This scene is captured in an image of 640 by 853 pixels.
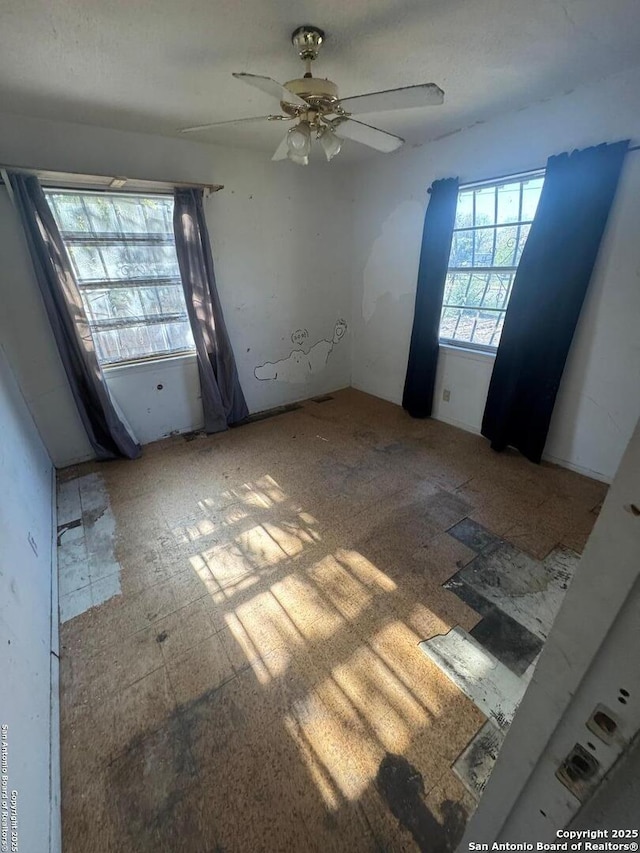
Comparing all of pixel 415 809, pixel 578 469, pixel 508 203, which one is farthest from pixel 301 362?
pixel 415 809

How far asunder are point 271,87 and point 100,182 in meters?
1.73

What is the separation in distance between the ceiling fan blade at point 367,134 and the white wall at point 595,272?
3.93 feet

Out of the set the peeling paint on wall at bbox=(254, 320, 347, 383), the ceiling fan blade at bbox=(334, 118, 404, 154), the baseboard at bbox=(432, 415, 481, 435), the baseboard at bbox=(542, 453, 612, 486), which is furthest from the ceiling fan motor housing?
the baseboard at bbox=(542, 453, 612, 486)

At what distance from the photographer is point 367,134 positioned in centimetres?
170

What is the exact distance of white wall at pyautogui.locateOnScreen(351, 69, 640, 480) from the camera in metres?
1.99

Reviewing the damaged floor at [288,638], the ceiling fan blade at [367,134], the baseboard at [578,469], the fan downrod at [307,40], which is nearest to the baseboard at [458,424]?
the damaged floor at [288,638]

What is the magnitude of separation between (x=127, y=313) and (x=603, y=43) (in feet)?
10.9

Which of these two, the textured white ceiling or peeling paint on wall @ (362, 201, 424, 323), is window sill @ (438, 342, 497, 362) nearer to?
peeling paint on wall @ (362, 201, 424, 323)

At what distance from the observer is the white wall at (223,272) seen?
231 cm

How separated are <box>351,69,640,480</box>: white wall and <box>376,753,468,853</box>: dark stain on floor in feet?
7.46

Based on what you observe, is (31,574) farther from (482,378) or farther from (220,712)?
(482,378)

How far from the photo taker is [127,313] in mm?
2801

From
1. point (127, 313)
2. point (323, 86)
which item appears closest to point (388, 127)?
point (323, 86)

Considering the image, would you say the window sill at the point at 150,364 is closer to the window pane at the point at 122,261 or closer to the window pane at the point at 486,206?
the window pane at the point at 122,261
